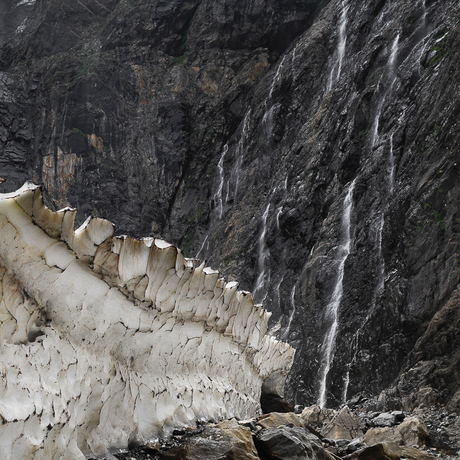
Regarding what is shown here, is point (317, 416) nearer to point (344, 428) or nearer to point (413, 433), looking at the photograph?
point (344, 428)

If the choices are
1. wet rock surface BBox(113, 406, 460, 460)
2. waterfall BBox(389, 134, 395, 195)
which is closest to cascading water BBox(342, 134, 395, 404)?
waterfall BBox(389, 134, 395, 195)

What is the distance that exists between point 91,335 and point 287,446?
1.40 m

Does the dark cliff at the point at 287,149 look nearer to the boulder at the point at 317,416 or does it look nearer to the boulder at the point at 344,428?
the boulder at the point at 317,416

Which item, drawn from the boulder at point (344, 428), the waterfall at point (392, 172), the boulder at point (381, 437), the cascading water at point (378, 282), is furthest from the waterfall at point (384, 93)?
the boulder at point (381, 437)

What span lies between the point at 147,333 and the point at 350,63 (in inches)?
894

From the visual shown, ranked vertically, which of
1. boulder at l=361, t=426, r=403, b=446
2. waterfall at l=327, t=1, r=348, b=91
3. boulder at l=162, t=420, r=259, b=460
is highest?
waterfall at l=327, t=1, r=348, b=91

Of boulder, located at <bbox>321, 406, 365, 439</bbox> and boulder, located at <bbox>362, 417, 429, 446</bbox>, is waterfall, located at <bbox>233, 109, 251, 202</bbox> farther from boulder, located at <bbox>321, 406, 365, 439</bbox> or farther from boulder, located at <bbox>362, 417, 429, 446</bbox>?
boulder, located at <bbox>362, 417, 429, 446</bbox>

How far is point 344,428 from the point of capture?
5543mm

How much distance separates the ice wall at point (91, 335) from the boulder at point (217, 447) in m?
0.28

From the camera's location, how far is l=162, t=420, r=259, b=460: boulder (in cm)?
254

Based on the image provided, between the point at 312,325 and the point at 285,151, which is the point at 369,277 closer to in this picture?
the point at 312,325

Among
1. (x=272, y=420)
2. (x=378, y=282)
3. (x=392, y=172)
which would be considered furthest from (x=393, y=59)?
(x=272, y=420)

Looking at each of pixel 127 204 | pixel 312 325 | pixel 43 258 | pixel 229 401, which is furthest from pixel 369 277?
pixel 127 204

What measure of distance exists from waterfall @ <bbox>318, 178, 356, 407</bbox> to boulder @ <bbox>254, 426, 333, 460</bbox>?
1056cm
